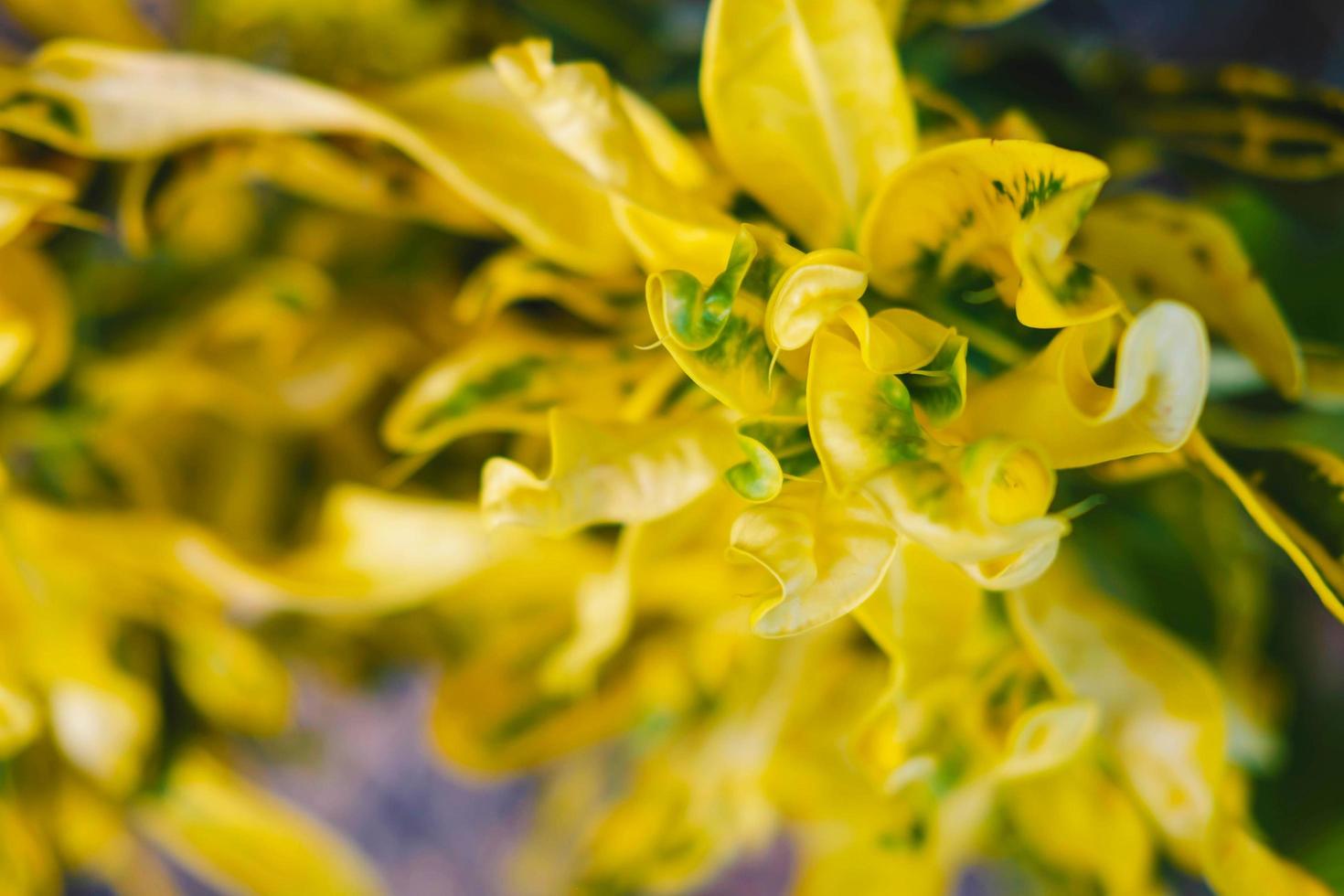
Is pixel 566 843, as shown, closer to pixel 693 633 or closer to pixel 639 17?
pixel 693 633

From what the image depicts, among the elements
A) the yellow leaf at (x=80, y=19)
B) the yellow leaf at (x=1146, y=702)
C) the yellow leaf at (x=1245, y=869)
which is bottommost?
the yellow leaf at (x=1245, y=869)

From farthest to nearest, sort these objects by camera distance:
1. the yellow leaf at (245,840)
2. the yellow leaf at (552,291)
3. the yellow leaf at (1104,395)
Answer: the yellow leaf at (245,840), the yellow leaf at (552,291), the yellow leaf at (1104,395)

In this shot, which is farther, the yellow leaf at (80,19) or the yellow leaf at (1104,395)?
the yellow leaf at (80,19)

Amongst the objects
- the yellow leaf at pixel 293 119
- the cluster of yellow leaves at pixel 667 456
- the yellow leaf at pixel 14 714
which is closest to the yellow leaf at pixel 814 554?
the cluster of yellow leaves at pixel 667 456

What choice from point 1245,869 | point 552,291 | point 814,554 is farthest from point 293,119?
point 1245,869

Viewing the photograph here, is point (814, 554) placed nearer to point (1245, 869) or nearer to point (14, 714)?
point (1245, 869)

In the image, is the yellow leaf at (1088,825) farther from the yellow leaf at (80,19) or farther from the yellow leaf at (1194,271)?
the yellow leaf at (80,19)
